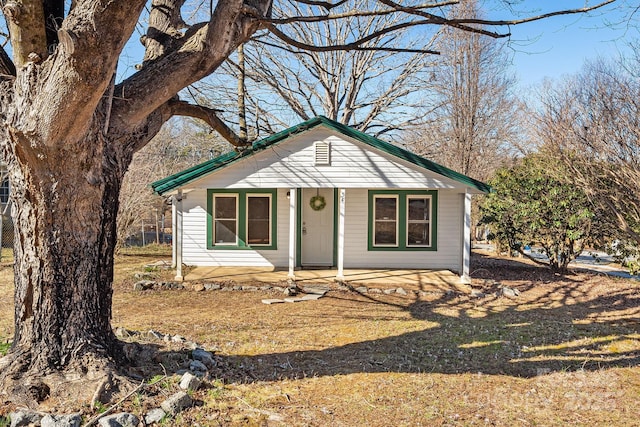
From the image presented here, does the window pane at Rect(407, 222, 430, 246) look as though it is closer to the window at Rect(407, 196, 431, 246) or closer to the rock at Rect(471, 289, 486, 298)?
the window at Rect(407, 196, 431, 246)

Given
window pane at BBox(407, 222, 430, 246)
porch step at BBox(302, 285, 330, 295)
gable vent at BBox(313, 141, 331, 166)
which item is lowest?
porch step at BBox(302, 285, 330, 295)

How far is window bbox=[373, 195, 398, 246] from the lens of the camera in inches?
469

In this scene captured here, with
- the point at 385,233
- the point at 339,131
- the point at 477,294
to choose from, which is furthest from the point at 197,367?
the point at 385,233

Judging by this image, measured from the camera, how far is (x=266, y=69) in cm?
1822

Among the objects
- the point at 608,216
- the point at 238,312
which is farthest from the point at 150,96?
the point at 608,216

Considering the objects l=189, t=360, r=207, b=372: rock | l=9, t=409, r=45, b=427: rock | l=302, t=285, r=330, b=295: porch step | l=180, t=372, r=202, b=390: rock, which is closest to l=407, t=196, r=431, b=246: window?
l=302, t=285, r=330, b=295: porch step

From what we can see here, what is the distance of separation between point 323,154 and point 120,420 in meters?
8.03

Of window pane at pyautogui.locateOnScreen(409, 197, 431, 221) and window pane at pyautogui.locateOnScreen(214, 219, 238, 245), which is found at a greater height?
window pane at pyautogui.locateOnScreen(409, 197, 431, 221)

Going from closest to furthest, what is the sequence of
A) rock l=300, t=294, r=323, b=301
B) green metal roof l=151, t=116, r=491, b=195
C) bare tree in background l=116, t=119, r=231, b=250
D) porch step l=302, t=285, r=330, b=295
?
rock l=300, t=294, r=323, b=301, porch step l=302, t=285, r=330, b=295, green metal roof l=151, t=116, r=491, b=195, bare tree in background l=116, t=119, r=231, b=250

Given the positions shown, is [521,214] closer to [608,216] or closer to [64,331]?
[608,216]

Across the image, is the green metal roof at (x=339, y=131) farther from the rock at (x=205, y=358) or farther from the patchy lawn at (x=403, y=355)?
the rock at (x=205, y=358)

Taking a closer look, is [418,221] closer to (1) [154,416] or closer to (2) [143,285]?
(2) [143,285]

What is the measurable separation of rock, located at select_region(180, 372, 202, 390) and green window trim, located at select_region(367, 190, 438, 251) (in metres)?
8.31

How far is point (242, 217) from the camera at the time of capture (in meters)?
11.8
